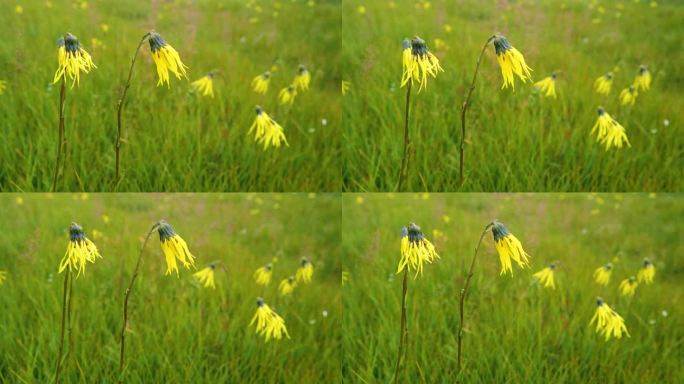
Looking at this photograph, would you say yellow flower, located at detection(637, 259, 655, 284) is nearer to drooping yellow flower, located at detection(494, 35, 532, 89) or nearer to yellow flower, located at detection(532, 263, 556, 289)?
yellow flower, located at detection(532, 263, 556, 289)

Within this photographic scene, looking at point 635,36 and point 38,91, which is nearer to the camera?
point 38,91

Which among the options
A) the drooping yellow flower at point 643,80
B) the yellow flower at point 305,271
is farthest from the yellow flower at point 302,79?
the drooping yellow flower at point 643,80

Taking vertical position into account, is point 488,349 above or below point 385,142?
below

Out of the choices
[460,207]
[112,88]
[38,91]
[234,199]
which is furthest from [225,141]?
[460,207]

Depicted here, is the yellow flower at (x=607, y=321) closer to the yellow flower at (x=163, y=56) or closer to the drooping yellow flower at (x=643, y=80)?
the drooping yellow flower at (x=643, y=80)

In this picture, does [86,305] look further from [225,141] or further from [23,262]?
[225,141]

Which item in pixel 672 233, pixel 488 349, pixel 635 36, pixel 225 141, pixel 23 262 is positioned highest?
pixel 635 36
